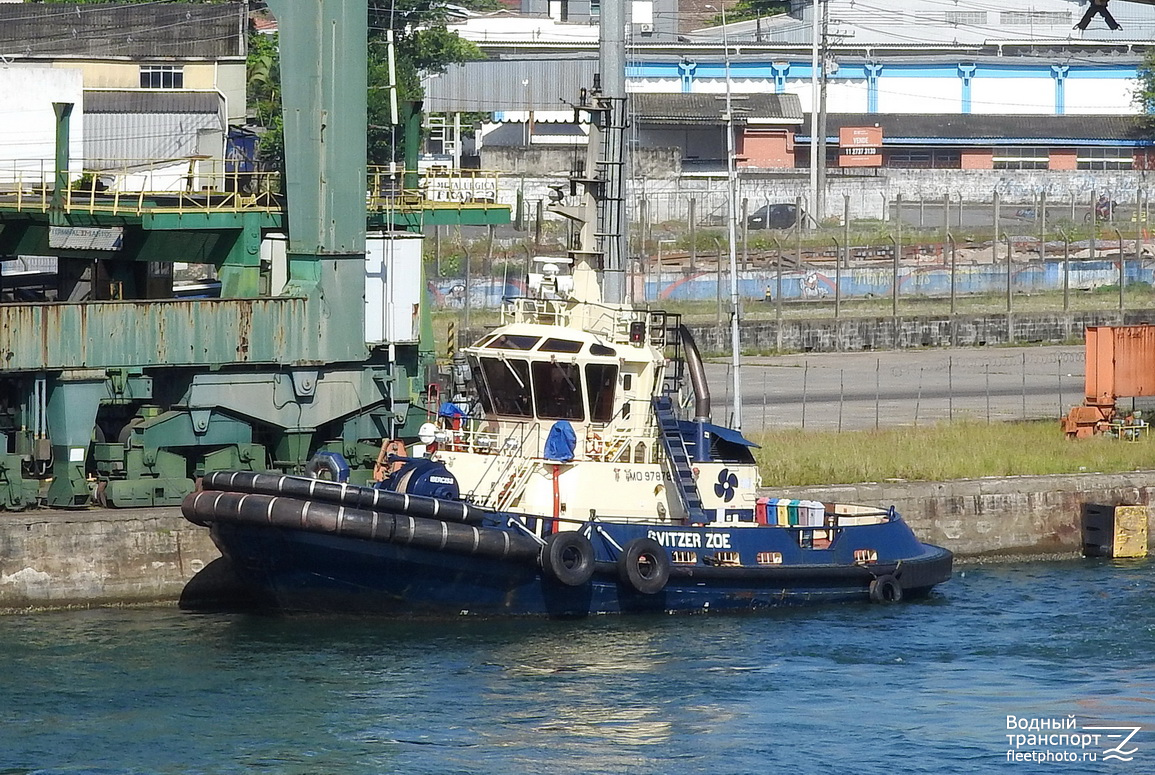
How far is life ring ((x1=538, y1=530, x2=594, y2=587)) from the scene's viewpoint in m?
22.8

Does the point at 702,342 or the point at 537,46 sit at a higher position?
the point at 537,46

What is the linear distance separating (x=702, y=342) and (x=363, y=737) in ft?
82.1

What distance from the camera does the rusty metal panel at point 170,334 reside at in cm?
2459

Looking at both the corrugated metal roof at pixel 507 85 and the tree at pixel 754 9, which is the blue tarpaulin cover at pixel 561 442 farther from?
the tree at pixel 754 9

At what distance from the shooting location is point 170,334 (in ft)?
83.9

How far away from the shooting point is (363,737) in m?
18.6

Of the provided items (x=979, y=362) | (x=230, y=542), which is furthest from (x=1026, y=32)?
(x=230, y=542)

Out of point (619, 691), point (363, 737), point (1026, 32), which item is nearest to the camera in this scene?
point (363, 737)

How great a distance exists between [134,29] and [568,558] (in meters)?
24.9

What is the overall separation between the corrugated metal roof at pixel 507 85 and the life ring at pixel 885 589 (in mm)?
46023

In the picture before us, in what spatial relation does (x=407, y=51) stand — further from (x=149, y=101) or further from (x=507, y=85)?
(x=149, y=101)

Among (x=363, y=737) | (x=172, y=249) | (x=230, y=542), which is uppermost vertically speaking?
(x=172, y=249)

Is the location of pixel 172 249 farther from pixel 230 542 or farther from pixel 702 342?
pixel 702 342

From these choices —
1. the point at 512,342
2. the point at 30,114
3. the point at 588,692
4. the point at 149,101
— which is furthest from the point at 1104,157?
the point at 588,692
